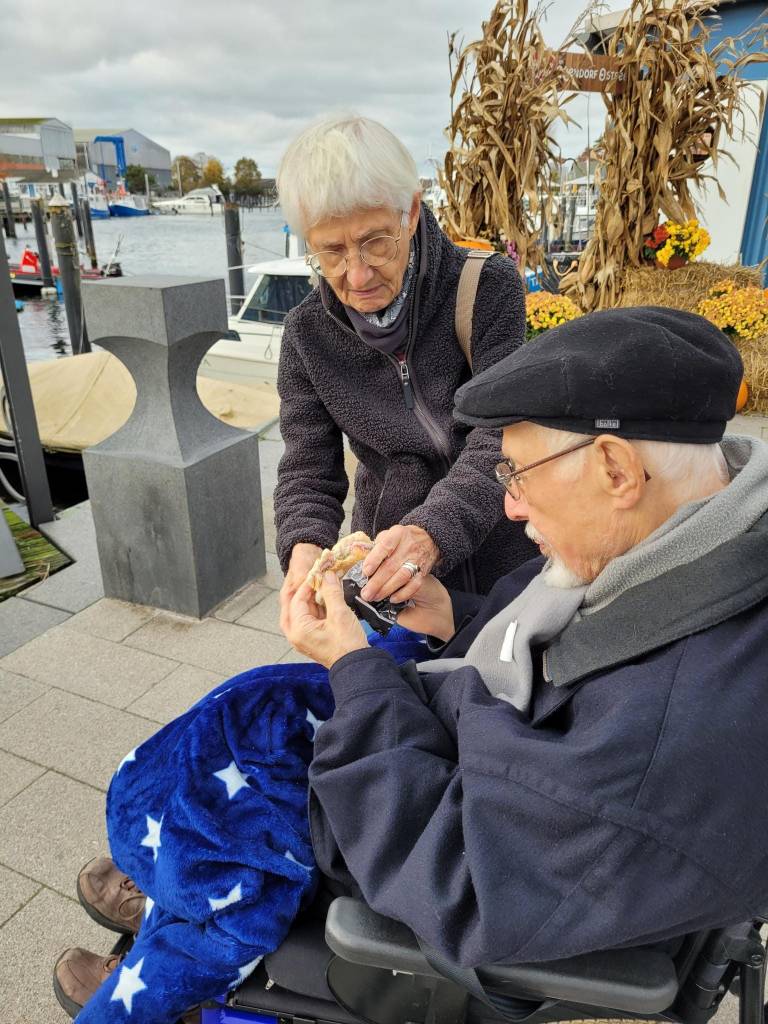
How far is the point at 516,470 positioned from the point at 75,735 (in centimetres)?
233

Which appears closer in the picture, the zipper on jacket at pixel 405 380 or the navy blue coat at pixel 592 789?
the navy blue coat at pixel 592 789

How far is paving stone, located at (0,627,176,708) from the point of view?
3.17m

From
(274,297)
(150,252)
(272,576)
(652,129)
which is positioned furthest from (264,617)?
(150,252)

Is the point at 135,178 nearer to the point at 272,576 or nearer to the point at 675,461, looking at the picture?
the point at 272,576

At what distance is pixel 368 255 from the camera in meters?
1.78

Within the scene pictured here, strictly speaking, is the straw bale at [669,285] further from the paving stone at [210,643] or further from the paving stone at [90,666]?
the paving stone at [90,666]

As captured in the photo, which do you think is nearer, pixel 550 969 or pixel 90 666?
pixel 550 969

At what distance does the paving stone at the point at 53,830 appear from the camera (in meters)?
2.34

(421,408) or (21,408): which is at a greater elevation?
(421,408)

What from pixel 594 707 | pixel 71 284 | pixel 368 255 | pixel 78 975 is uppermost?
pixel 368 255

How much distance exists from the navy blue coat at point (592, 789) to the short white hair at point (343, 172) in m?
1.06

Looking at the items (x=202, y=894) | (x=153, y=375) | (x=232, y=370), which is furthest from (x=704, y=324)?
(x=232, y=370)

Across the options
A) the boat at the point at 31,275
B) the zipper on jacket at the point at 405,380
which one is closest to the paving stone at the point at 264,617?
the zipper on jacket at the point at 405,380

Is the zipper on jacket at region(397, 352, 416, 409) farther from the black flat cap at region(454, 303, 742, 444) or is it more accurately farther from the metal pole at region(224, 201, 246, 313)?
the metal pole at region(224, 201, 246, 313)
